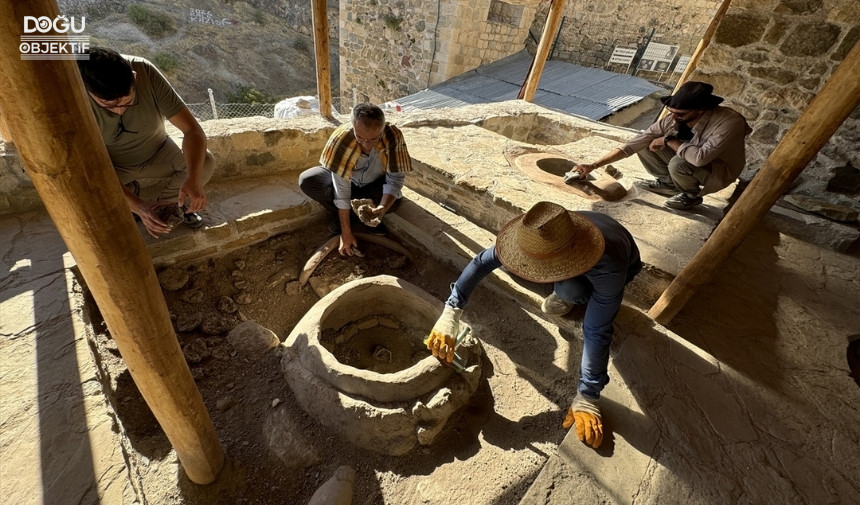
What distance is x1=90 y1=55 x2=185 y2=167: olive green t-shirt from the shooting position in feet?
6.95

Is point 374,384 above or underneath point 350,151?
underneath

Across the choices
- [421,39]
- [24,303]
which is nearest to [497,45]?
[421,39]

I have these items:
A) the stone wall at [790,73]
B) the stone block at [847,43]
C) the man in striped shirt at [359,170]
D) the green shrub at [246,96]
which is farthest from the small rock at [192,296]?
the green shrub at [246,96]

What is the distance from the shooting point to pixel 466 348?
2.19 metres

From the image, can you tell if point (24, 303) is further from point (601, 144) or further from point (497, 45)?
point (497, 45)

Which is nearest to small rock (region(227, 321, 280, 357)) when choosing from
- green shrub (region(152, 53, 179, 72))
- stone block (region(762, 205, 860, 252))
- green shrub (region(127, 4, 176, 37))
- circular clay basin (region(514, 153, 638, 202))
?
circular clay basin (region(514, 153, 638, 202))

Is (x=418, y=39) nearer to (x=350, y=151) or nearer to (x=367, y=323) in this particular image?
(x=350, y=151)

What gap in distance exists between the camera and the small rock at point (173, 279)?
2525 millimetres

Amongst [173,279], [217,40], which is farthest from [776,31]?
[217,40]

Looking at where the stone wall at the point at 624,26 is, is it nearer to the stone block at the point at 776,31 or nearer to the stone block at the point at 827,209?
the stone block at the point at 776,31

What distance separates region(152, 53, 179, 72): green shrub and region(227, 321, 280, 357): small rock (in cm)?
1764

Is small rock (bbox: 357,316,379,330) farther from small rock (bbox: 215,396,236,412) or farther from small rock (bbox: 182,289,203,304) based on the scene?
small rock (bbox: 182,289,203,304)

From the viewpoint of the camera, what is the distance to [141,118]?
87.8 inches

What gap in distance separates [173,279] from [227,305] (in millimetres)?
397
